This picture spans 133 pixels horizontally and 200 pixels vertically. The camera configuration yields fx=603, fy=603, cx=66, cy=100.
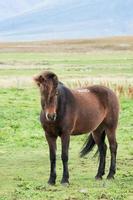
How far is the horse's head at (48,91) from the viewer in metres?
9.77

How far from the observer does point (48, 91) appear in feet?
32.1

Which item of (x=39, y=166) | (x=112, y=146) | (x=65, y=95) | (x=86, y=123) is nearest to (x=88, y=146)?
(x=112, y=146)

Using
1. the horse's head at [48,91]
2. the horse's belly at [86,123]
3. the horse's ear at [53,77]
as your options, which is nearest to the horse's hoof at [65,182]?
the horse's belly at [86,123]

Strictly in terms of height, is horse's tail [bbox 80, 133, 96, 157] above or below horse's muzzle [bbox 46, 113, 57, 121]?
below

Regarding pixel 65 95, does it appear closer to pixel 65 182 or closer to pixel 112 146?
pixel 65 182

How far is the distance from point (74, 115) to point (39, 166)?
6.96 ft

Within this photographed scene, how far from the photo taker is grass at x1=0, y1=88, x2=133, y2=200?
9.69 meters

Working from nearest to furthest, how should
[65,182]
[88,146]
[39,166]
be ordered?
[65,182]
[88,146]
[39,166]

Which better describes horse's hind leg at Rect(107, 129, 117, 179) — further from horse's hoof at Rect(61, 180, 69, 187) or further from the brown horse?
horse's hoof at Rect(61, 180, 69, 187)

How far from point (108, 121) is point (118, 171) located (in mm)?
1132

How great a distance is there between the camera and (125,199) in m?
9.14

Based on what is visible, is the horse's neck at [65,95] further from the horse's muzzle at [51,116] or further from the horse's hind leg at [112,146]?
the horse's hind leg at [112,146]

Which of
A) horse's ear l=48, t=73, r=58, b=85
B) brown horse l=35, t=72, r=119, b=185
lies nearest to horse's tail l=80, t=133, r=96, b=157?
brown horse l=35, t=72, r=119, b=185

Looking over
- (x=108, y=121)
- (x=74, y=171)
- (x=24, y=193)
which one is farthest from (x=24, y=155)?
(x=24, y=193)
